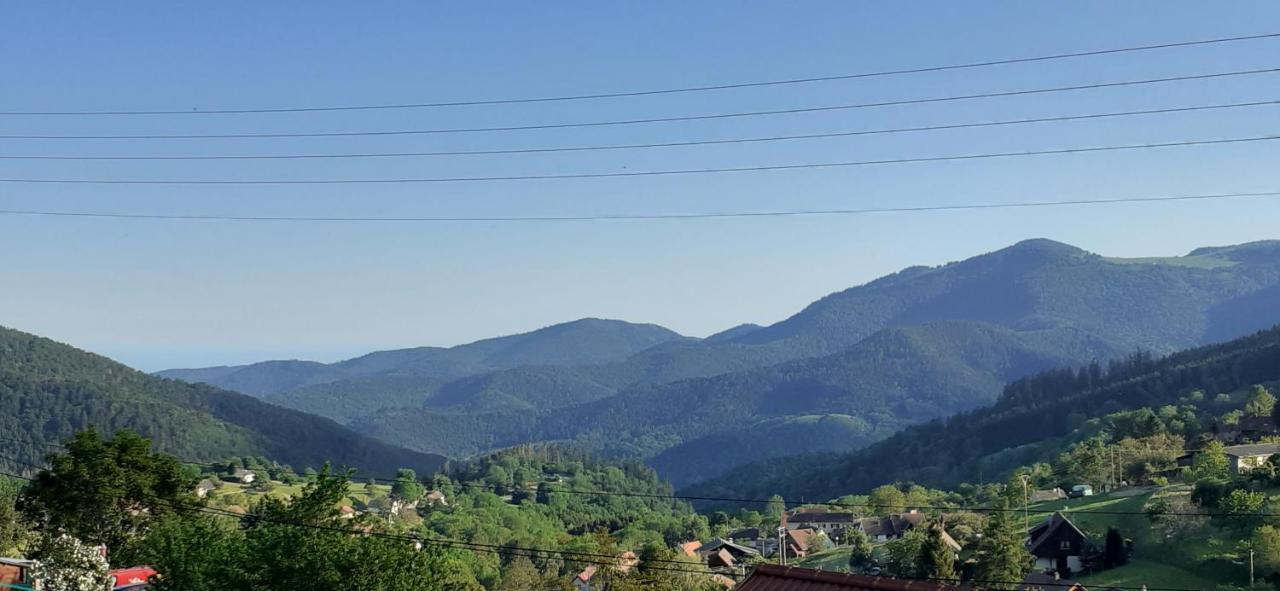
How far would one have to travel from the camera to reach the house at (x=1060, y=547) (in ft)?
226

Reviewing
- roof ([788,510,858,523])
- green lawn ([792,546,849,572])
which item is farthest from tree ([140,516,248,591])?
roof ([788,510,858,523])

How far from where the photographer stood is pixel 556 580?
88562mm

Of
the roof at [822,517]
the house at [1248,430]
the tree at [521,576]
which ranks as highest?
the house at [1248,430]

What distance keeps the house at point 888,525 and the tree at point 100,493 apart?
246ft

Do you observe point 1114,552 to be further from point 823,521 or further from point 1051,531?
point 823,521

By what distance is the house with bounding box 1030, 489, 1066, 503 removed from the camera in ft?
326

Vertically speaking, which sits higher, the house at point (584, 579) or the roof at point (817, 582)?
the roof at point (817, 582)

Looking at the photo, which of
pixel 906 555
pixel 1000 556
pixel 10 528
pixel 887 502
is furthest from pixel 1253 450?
pixel 10 528

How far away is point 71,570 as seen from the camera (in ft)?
126

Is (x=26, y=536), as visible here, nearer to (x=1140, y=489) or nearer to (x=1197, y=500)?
(x=1197, y=500)

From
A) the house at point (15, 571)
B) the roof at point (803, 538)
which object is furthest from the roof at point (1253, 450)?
the house at point (15, 571)

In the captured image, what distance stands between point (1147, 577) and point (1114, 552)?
5916mm

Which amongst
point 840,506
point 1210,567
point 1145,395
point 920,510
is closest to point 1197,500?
point 1210,567

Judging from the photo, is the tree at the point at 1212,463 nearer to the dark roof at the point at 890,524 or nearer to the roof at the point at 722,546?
the dark roof at the point at 890,524
